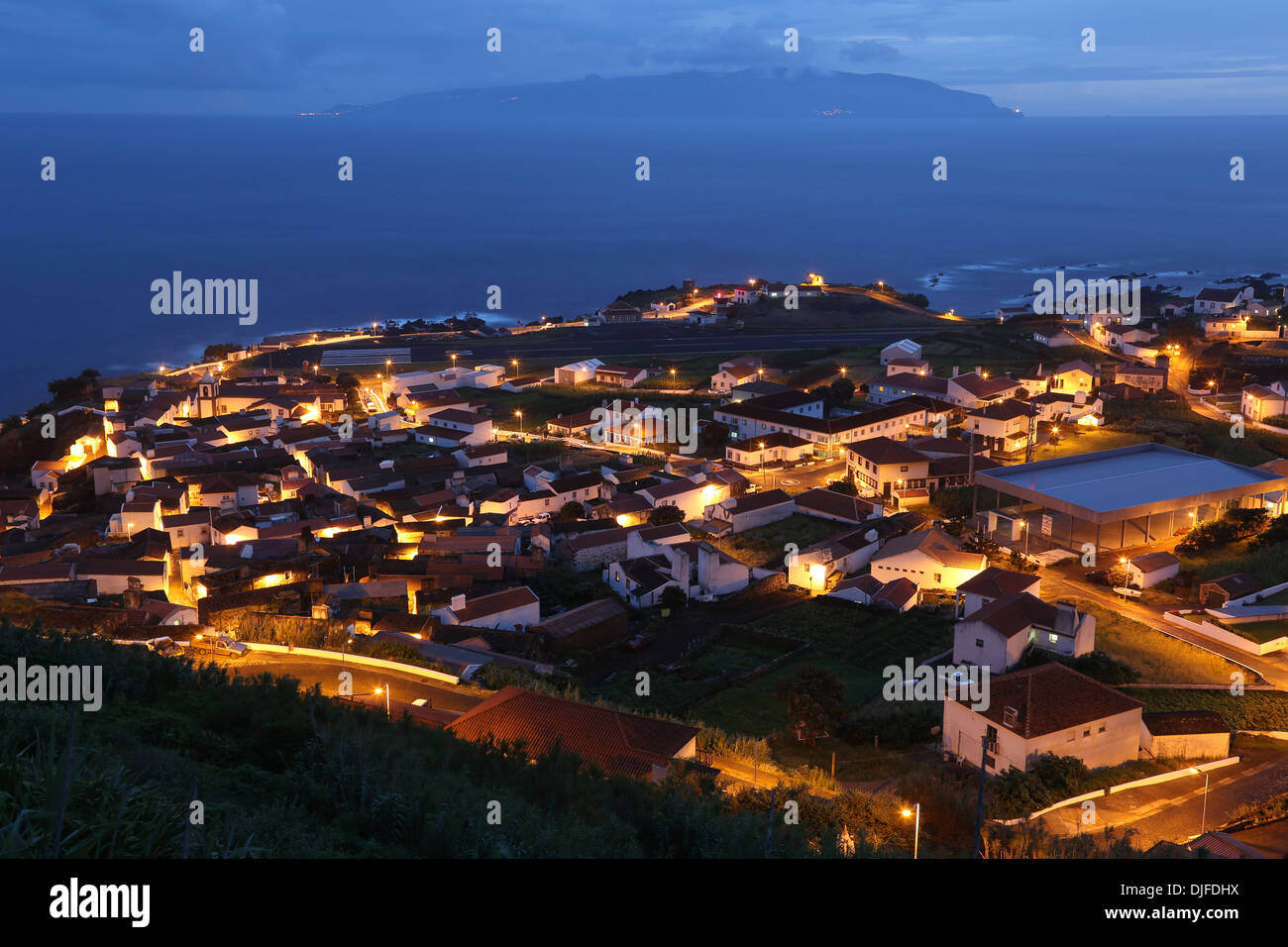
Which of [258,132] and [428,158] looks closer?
[428,158]

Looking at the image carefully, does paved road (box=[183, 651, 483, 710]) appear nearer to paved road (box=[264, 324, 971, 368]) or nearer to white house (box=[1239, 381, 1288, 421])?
white house (box=[1239, 381, 1288, 421])

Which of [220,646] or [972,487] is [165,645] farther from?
[972,487]

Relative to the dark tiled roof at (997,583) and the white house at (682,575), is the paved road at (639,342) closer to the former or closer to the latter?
the white house at (682,575)

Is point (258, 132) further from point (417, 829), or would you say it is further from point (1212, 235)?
point (417, 829)

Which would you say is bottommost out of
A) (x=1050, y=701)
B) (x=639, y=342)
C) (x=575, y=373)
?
(x=1050, y=701)

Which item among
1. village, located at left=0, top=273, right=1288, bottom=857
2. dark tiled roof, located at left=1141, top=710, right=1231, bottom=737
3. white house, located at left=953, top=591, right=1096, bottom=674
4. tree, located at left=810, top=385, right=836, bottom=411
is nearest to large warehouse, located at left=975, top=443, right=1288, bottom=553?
village, located at left=0, top=273, right=1288, bottom=857

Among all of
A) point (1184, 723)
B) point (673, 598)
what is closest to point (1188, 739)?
point (1184, 723)
